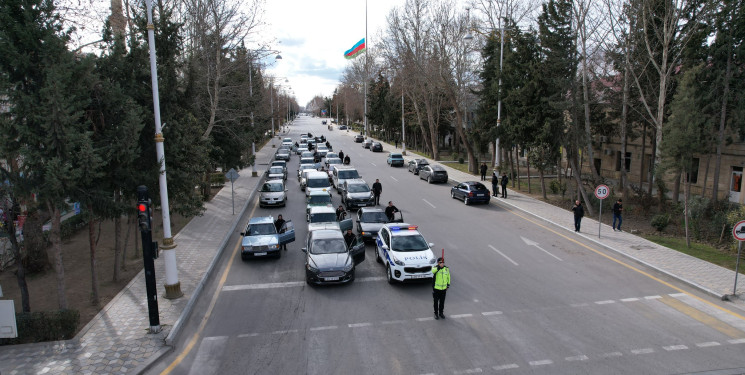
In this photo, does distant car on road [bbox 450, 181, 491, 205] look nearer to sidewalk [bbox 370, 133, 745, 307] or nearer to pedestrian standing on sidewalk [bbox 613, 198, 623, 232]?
sidewalk [bbox 370, 133, 745, 307]

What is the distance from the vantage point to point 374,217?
18.8 meters

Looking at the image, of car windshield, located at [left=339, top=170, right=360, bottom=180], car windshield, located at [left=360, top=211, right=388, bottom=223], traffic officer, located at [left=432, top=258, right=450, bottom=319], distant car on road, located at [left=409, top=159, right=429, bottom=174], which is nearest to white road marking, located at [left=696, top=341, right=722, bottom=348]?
traffic officer, located at [left=432, top=258, right=450, bottom=319]

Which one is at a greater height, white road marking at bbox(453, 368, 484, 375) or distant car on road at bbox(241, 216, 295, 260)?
distant car on road at bbox(241, 216, 295, 260)

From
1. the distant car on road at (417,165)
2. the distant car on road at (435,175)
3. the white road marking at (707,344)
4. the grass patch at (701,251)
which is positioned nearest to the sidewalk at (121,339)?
the white road marking at (707,344)

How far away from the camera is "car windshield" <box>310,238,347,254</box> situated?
46.6 feet

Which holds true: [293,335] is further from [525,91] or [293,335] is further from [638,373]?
[525,91]

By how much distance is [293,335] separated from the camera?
10.3 m

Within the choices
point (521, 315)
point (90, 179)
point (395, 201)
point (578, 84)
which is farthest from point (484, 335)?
point (578, 84)

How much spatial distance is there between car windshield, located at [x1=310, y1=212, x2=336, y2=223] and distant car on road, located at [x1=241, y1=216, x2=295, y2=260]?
1.45m

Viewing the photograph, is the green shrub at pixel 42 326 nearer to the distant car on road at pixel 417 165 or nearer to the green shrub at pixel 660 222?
the green shrub at pixel 660 222

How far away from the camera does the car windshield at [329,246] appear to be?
14.2 meters

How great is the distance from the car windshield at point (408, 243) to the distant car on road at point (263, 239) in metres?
4.41

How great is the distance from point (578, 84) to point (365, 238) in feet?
50.5

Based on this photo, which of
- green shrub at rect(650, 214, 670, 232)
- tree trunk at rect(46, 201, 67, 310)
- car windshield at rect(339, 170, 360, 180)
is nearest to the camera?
tree trunk at rect(46, 201, 67, 310)
